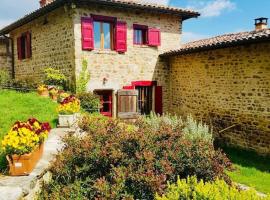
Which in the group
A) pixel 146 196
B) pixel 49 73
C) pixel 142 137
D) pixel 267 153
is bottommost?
pixel 267 153

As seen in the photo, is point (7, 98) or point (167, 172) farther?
point (7, 98)

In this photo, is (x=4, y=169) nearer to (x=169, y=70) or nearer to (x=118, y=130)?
(x=118, y=130)

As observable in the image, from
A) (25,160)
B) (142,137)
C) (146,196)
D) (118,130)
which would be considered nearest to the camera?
(146,196)

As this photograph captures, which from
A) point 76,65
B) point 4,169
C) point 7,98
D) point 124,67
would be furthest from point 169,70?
point 4,169

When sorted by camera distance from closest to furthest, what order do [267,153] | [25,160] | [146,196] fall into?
[146,196] → [25,160] → [267,153]

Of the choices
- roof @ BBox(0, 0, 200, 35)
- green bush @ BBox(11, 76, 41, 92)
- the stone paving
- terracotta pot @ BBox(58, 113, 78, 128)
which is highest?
roof @ BBox(0, 0, 200, 35)

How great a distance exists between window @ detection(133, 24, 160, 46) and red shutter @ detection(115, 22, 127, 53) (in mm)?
763

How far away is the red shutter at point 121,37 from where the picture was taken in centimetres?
1273

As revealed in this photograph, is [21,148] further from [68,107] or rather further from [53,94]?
[53,94]

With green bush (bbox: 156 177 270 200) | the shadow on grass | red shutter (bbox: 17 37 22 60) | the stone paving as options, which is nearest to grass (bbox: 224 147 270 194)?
the shadow on grass

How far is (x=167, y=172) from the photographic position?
4320 millimetres

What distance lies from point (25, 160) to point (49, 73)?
897cm

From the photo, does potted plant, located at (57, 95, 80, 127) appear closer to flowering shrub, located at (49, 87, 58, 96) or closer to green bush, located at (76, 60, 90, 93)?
flowering shrub, located at (49, 87, 58, 96)

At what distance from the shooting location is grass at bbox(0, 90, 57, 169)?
808 cm
